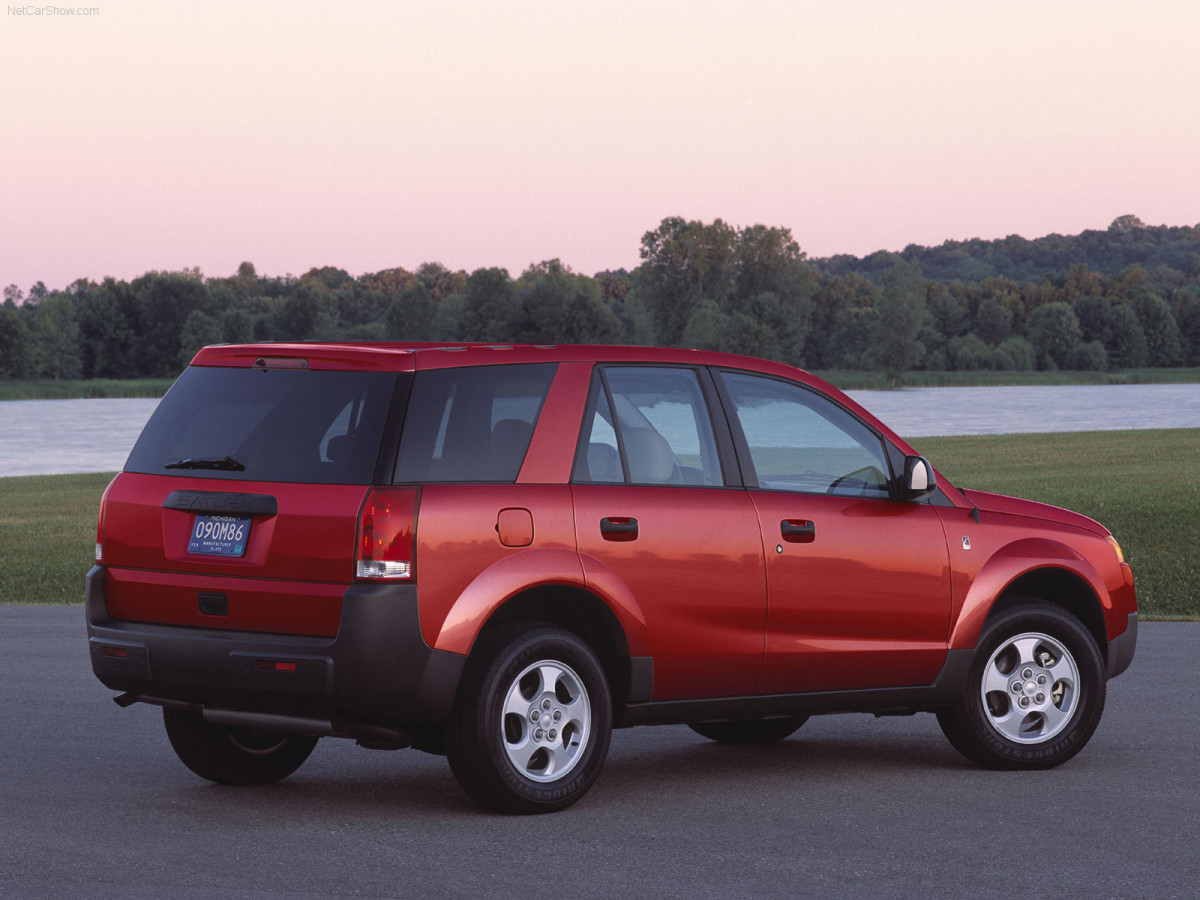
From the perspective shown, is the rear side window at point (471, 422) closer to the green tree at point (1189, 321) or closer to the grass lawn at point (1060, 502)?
the grass lawn at point (1060, 502)

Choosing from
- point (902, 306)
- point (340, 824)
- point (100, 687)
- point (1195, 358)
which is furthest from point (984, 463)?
point (1195, 358)

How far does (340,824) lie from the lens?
22.1 feet

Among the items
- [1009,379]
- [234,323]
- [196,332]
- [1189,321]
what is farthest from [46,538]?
[1189,321]

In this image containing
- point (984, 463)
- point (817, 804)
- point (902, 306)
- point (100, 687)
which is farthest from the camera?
point (902, 306)

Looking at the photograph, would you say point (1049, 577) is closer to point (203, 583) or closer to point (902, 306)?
point (203, 583)

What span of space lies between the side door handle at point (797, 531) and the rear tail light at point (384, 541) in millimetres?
1783

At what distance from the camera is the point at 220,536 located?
21.9 ft

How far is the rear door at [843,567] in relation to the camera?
7453 millimetres

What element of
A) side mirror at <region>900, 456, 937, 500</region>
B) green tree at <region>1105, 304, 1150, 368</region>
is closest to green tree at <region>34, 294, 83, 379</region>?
green tree at <region>1105, 304, 1150, 368</region>

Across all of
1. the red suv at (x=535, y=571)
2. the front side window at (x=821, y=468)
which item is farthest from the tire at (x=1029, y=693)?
the front side window at (x=821, y=468)

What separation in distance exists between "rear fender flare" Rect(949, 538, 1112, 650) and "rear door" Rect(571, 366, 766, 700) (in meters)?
1.11

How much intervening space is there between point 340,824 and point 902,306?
161 meters

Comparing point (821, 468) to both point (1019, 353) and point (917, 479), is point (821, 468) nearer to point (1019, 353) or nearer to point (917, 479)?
point (917, 479)

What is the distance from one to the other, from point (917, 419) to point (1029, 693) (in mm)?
66447
